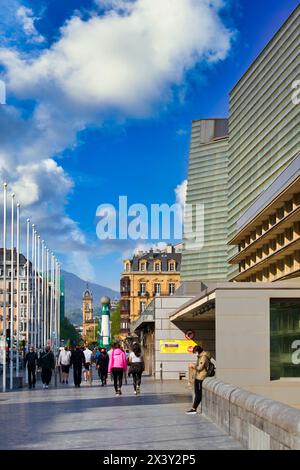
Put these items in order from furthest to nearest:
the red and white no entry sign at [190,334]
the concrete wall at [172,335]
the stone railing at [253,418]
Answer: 1. the concrete wall at [172,335]
2. the red and white no entry sign at [190,334]
3. the stone railing at [253,418]

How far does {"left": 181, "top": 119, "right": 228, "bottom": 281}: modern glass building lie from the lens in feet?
441

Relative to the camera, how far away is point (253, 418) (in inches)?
544

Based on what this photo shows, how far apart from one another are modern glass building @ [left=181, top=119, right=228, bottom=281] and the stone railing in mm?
114032

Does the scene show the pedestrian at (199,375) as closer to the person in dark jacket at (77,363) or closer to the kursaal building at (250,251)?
the kursaal building at (250,251)

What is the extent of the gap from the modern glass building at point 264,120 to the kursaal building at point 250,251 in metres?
0.11

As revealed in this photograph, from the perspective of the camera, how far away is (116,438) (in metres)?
16.2

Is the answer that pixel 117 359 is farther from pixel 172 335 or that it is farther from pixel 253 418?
pixel 172 335

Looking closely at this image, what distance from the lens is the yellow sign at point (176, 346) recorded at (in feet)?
176

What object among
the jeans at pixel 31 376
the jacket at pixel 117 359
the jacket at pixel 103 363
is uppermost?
the jacket at pixel 117 359

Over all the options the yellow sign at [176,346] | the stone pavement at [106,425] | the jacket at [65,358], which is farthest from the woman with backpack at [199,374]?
the yellow sign at [176,346]

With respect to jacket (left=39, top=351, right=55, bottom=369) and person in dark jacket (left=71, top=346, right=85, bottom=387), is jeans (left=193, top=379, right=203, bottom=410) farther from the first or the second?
person in dark jacket (left=71, top=346, right=85, bottom=387)

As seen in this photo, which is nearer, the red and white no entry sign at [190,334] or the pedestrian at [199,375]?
the pedestrian at [199,375]

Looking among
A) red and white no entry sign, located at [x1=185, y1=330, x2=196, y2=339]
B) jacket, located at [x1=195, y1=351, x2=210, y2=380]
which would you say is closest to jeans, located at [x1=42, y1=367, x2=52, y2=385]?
red and white no entry sign, located at [x1=185, y1=330, x2=196, y2=339]
